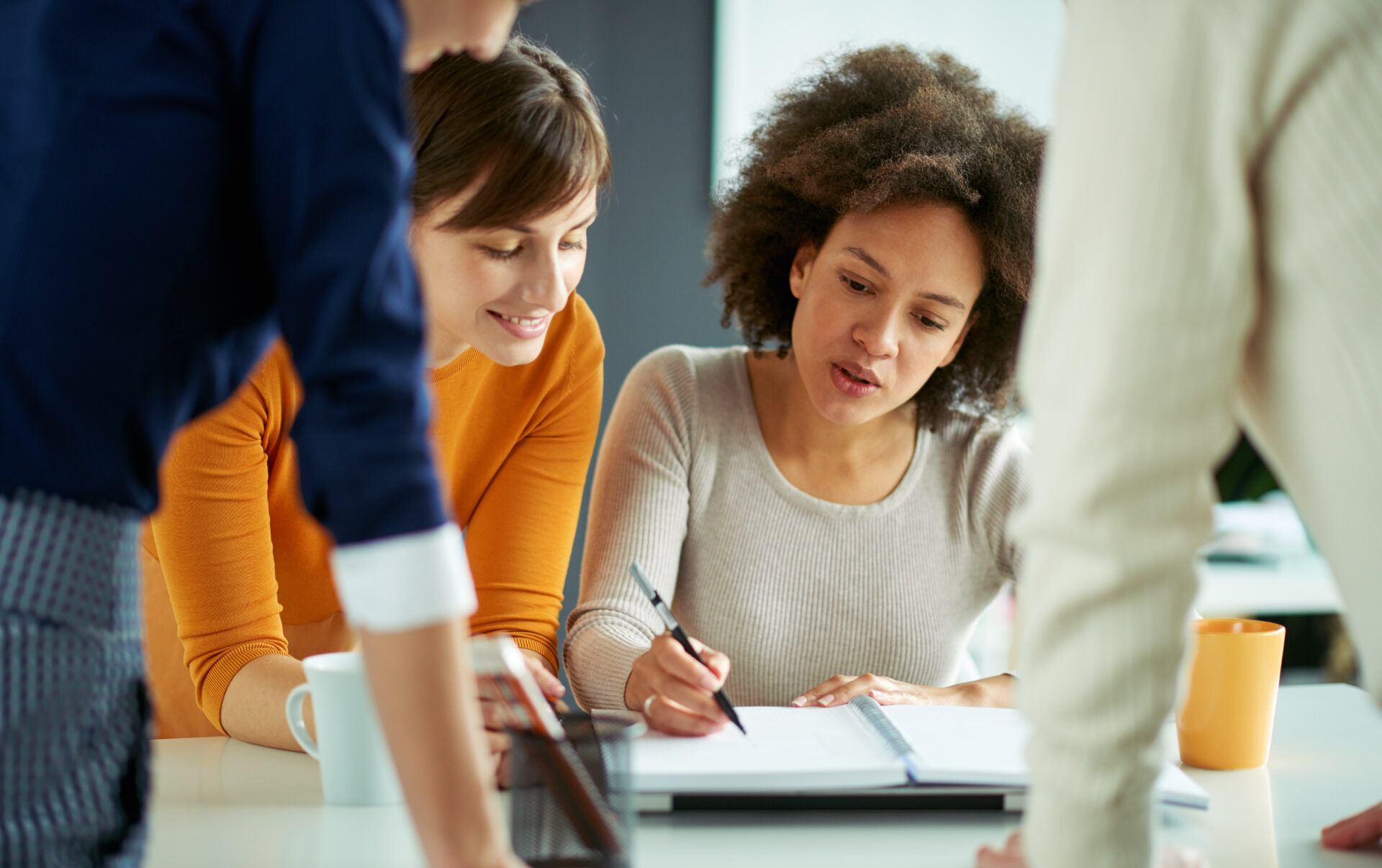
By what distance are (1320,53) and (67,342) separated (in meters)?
0.57

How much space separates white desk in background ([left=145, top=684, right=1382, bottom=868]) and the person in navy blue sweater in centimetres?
27

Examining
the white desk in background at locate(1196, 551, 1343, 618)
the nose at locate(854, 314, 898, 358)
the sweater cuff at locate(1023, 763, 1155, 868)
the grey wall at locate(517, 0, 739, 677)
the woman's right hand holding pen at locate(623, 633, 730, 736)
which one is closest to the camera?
the sweater cuff at locate(1023, 763, 1155, 868)

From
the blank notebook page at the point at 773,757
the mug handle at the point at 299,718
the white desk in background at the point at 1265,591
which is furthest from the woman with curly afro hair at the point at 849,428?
the white desk in background at the point at 1265,591

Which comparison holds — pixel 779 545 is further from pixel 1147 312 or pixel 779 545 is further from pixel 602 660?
pixel 1147 312

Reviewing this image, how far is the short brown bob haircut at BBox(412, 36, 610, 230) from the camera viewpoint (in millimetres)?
1098

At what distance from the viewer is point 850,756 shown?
32.1 inches

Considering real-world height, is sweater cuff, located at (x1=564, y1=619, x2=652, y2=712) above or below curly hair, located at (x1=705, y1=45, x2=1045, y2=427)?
below

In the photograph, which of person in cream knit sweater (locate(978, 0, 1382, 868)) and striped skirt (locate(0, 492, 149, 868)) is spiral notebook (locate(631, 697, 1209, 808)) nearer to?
person in cream knit sweater (locate(978, 0, 1382, 868))

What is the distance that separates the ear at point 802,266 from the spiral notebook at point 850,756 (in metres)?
0.68

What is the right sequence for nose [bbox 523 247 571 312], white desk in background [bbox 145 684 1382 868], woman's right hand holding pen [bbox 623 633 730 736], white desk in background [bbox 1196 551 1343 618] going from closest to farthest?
white desk in background [bbox 145 684 1382 868] → woman's right hand holding pen [bbox 623 633 730 736] → nose [bbox 523 247 571 312] → white desk in background [bbox 1196 551 1343 618]

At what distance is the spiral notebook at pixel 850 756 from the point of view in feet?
2.54

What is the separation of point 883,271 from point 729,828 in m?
0.76

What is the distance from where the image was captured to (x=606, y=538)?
132 cm

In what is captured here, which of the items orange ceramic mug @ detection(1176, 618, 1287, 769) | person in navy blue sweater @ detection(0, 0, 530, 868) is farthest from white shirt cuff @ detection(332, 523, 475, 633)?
orange ceramic mug @ detection(1176, 618, 1287, 769)
